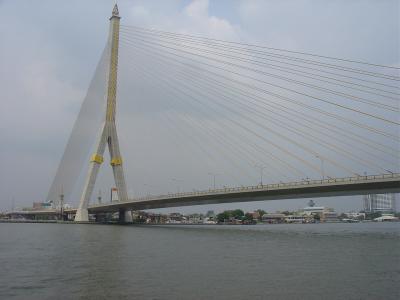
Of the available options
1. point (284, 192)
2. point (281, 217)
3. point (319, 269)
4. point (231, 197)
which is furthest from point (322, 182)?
point (281, 217)

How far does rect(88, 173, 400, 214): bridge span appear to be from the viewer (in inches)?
1395

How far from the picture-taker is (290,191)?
4231 centimetres

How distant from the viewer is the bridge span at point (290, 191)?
3544 cm

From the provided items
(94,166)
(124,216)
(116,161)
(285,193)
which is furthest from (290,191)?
(124,216)

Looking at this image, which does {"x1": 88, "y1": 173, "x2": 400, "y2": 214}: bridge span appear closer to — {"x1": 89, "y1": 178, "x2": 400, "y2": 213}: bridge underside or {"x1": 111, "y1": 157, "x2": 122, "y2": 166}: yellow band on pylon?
{"x1": 89, "y1": 178, "x2": 400, "y2": 213}: bridge underside

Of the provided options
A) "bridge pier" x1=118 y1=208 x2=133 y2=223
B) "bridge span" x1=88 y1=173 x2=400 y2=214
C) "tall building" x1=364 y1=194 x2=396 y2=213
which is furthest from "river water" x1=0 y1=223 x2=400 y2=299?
"tall building" x1=364 y1=194 x2=396 y2=213

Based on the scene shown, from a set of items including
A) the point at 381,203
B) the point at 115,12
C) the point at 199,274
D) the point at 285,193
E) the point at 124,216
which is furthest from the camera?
the point at 381,203

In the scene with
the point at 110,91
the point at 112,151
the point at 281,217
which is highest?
the point at 110,91

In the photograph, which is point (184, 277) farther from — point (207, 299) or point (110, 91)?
point (110, 91)

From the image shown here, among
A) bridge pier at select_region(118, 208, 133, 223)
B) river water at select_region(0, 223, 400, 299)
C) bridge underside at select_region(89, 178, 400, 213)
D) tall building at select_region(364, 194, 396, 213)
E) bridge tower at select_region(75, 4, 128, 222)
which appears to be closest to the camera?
river water at select_region(0, 223, 400, 299)

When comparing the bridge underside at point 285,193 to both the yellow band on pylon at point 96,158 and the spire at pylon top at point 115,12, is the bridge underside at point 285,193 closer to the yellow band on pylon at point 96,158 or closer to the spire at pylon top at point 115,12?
the yellow band on pylon at point 96,158

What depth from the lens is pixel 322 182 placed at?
38469 mm

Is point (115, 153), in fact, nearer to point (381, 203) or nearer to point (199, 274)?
point (199, 274)

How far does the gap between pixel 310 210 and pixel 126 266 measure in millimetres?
164089
